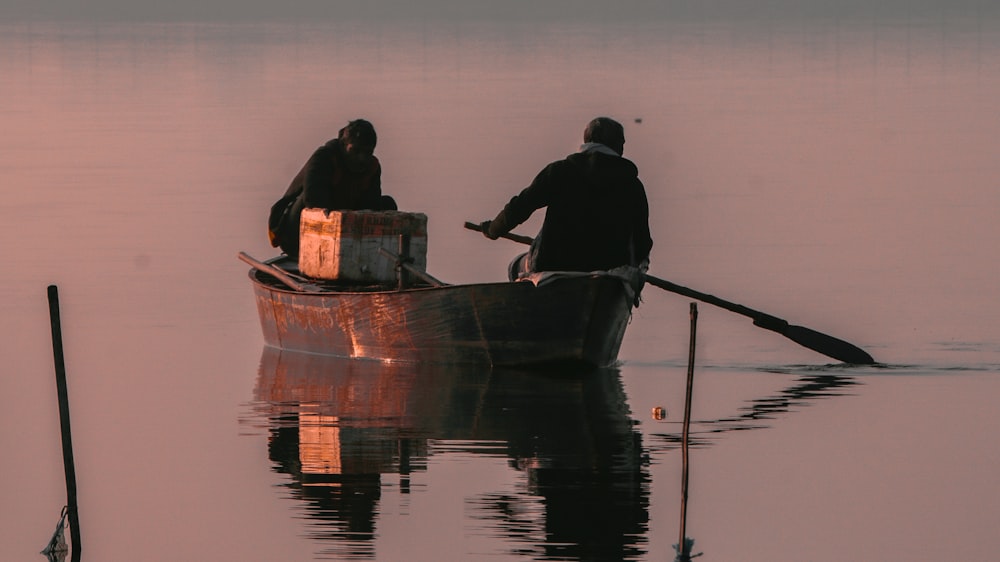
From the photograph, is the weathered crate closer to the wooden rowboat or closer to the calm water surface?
the wooden rowboat

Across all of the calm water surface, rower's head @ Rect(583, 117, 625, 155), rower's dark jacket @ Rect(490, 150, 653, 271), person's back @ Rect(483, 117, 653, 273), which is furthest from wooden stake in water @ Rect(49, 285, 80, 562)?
rower's head @ Rect(583, 117, 625, 155)

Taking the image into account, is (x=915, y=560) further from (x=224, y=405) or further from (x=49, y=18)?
A: (x=49, y=18)

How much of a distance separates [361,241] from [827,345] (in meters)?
3.21

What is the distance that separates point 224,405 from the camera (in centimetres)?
1825

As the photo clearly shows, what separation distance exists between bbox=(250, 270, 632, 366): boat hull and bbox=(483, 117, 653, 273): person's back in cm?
22

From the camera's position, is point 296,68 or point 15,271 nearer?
point 15,271

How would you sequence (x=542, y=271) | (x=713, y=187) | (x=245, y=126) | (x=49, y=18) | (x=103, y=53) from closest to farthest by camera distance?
(x=542, y=271) < (x=713, y=187) < (x=245, y=126) < (x=103, y=53) < (x=49, y=18)

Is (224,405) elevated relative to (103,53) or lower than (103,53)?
lower

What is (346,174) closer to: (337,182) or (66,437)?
(337,182)

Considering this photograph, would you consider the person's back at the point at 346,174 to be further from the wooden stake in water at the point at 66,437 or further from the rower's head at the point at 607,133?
the wooden stake in water at the point at 66,437

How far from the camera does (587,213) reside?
18438 mm

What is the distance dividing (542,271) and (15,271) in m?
8.13

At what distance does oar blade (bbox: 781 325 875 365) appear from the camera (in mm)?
19859

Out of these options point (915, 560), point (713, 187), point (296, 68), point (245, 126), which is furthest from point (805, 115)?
point (915, 560)
